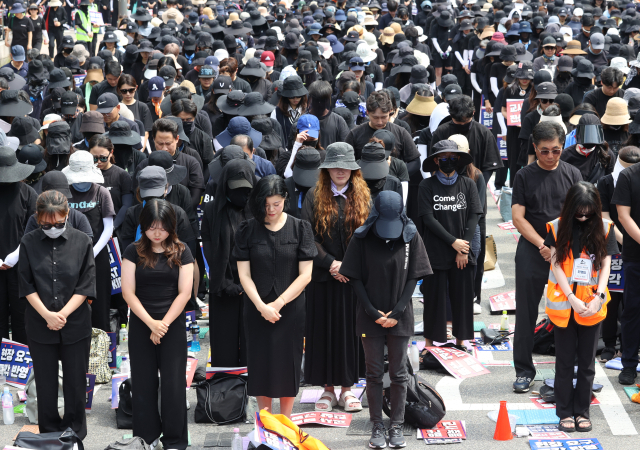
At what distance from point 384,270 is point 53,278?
2.42m

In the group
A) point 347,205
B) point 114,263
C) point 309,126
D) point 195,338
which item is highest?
point 309,126

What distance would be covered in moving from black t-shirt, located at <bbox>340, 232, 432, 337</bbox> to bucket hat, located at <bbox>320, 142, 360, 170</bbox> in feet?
2.39

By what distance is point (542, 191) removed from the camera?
712 cm

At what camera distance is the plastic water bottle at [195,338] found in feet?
27.2

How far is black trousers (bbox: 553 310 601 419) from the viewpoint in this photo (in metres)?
6.45

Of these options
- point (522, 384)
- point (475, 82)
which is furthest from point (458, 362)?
point (475, 82)

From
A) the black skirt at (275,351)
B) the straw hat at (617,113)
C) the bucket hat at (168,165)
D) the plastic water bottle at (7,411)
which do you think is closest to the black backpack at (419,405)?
the black skirt at (275,351)

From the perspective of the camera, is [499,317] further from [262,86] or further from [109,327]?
[262,86]

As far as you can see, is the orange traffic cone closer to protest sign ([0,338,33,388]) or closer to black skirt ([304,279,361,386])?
black skirt ([304,279,361,386])

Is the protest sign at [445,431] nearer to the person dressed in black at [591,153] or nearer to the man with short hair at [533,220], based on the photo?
the man with short hair at [533,220]

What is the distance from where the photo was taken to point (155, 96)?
11.6 m

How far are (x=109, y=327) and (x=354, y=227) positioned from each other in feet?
8.77

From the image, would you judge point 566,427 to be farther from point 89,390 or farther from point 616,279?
point 89,390

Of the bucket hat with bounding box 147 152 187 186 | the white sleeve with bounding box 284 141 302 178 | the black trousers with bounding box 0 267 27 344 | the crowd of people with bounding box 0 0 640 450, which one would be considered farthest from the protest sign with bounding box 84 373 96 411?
the white sleeve with bounding box 284 141 302 178
